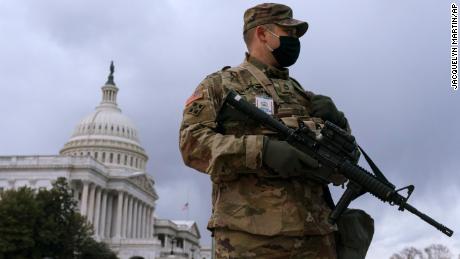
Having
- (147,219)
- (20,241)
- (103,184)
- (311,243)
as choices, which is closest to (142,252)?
(103,184)

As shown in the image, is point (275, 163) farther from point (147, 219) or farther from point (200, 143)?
point (147, 219)

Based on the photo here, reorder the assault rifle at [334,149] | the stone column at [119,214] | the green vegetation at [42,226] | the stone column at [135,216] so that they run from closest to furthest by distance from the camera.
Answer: the assault rifle at [334,149]
the green vegetation at [42,226]
the stone column at [119,214]
the stone column at [135,216]

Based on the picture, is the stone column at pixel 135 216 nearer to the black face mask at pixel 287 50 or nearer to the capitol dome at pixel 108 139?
the capitol dome at pixel 108 139

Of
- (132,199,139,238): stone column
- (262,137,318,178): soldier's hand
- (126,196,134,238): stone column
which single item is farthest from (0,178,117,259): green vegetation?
(262,137,318,178): soldier's hand

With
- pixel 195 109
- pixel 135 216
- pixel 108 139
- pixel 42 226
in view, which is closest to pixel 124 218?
pixel 135 216

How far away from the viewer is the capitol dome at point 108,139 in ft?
327

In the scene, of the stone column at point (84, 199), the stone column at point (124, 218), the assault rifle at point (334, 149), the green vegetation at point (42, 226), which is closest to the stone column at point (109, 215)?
the stone column at point (124, 218)

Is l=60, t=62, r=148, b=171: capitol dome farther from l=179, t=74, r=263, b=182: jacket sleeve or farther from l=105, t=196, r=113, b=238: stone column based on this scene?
l=179, t=74, r=263, b=182: jacket sleeve

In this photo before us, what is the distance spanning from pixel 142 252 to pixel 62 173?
51.7ft

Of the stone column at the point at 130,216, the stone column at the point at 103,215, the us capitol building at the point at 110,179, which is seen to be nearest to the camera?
the us capitol building at the point at 110,179

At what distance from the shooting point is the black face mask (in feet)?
16.1

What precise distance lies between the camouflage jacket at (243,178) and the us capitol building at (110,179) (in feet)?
249

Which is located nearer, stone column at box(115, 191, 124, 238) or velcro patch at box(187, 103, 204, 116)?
velcro patch at box(187, 103, 204, 116)

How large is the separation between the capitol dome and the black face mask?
93462 mm
